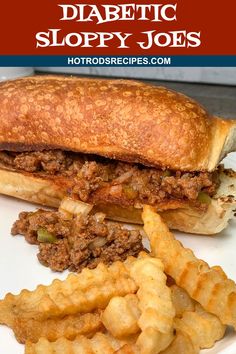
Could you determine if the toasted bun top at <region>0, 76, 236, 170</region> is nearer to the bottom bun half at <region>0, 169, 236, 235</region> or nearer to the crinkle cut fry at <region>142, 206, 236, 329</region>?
the bottom bun half at <region>0, 169, 236, 235</region>

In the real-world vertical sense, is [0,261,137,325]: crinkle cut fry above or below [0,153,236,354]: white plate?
above

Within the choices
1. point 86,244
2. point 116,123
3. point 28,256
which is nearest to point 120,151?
point 116,123

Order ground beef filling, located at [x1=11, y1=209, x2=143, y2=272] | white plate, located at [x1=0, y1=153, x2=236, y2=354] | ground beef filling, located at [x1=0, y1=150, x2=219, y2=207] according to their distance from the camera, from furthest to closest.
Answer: ground beef filling, located at [x1=0, y1=150, x2=219, y2=207] < ground beef filling, located at [x1=11, y1=209, x2=143, y2=272] < white plate, located at [x1=0, y1=153, x2=236, y2=354]

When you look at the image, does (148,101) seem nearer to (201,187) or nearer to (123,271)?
(201,187)

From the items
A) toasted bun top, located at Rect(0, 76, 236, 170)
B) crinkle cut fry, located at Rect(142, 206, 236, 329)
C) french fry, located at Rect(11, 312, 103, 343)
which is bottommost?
french fry, located at Rect(11, 312, 103, 343)

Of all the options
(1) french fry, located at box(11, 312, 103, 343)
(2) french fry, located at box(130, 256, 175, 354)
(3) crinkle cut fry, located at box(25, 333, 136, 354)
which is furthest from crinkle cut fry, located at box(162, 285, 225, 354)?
(1) french fry, located at box(11, 312, 103, 343)

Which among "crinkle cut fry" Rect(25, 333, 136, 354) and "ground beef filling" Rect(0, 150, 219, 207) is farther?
"ground beef filling" Rect(0, 150, 219, 207)

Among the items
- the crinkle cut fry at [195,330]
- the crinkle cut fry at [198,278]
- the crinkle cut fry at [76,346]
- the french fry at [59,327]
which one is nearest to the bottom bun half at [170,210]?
the crinkle cut fry at [198,278]
